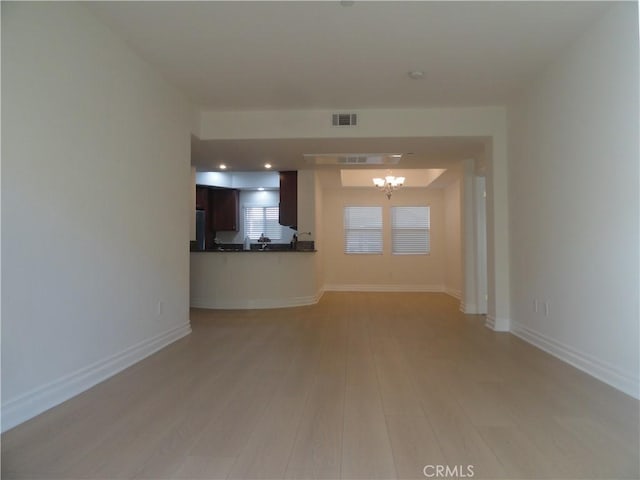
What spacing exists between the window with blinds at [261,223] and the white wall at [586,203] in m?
6.06

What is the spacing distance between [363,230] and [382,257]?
2.40 ft

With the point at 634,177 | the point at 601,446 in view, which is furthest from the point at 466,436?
the point at 634,177

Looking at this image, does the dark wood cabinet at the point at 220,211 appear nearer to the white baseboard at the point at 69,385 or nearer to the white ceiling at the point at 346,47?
the white ceiling at the point at 346,47

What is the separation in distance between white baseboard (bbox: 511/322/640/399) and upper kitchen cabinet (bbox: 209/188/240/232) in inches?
257

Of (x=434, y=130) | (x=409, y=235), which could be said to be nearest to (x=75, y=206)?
(x=434, y=130)

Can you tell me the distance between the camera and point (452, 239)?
799 cm

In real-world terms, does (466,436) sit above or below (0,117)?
below

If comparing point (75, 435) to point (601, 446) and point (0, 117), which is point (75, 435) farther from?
point (601, 446)

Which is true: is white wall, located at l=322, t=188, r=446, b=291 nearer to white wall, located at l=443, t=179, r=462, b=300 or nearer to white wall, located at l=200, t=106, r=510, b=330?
white wall, located at l=443, t=179, r=462, b=300

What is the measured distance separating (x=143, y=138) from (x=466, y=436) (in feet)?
10.4

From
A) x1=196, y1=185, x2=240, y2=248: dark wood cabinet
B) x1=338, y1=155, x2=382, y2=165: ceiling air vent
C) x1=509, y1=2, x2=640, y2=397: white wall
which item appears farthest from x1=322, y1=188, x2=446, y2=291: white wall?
x1=509, y1=2, x2=640, y2=397: white wall

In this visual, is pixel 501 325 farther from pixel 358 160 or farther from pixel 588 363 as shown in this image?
pixel 358 160

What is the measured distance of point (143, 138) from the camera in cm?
331

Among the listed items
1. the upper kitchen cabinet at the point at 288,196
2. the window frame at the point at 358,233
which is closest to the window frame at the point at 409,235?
the window frame at the point at 358,233
